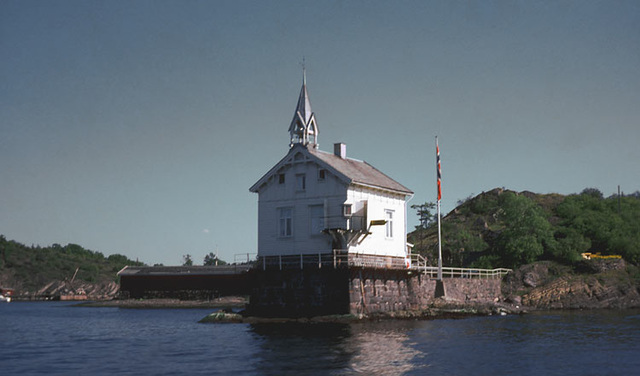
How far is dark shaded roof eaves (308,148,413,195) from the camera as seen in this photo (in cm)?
4956

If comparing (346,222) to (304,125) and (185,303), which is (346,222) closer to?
(304,125)

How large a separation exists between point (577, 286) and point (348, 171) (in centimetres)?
3516

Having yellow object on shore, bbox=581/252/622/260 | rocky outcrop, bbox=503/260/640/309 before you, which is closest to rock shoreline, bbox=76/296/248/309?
rocky outcrop, bbox=503/260/640/309

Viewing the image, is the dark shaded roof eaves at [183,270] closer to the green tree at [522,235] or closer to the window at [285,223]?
the green tree at [522,235]

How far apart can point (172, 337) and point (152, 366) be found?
523 inches

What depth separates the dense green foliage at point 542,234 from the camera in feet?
264

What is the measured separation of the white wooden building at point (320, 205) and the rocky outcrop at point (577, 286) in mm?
24700

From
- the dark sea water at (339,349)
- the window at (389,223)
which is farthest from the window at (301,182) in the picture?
the dark sea water at (339,349)

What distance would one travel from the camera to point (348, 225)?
157 feet

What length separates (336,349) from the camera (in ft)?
111

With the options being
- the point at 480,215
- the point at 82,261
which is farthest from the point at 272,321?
the point at 82,261

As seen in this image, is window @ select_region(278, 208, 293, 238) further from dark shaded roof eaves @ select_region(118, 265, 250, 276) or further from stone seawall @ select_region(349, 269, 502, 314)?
dark shaded roof eaves @ select_region(118, 265, 250, 276)

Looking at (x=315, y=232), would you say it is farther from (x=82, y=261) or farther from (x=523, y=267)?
(x=82, y=261)

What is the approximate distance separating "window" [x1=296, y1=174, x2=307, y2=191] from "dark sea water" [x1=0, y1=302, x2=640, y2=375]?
1019cm
